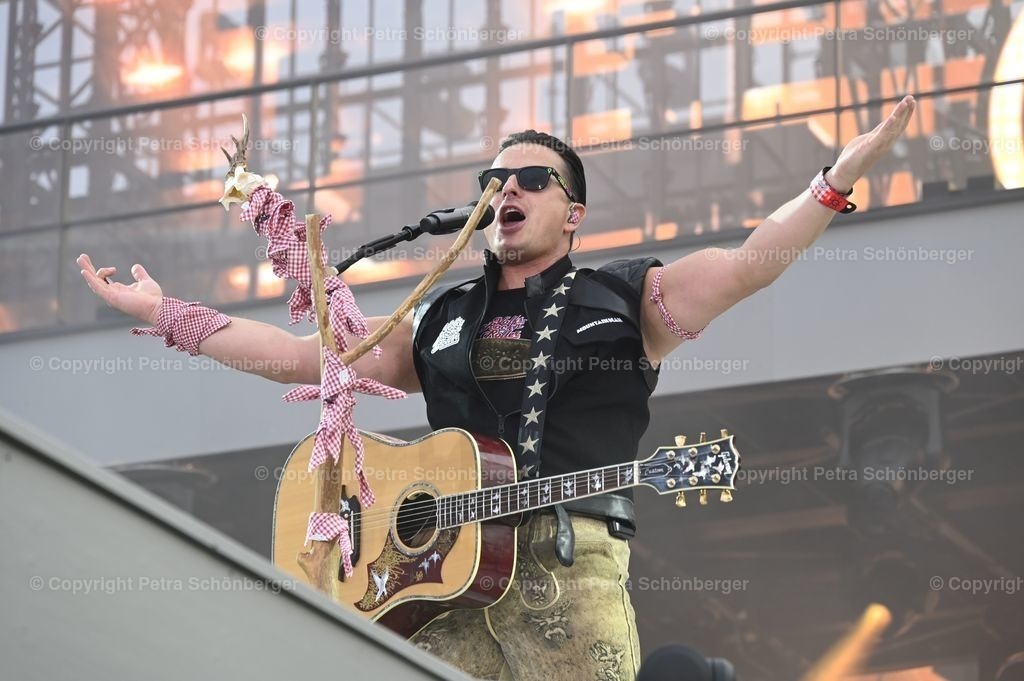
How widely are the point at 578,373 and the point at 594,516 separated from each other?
28 cm

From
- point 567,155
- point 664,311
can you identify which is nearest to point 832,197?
point 664,311

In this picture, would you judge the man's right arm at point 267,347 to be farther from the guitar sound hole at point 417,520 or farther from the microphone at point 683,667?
the microphone at point 683,667

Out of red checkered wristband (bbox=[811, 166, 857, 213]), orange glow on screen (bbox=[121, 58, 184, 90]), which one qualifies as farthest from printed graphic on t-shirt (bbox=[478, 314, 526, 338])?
orange glow on screen (bbox=[121, 58, 184, 90])

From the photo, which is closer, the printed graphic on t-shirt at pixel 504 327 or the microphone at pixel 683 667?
the microphone at pixel 683 667

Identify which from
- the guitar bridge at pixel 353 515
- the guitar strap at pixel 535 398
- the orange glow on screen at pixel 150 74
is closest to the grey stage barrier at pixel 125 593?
the guitar strap at pixel 535 398


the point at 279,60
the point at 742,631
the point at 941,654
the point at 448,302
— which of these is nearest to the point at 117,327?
the point at 279,60

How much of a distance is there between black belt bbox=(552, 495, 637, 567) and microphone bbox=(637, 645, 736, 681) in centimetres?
119

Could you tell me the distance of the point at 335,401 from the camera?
3.06 metres

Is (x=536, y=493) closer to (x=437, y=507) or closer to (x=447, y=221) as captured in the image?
(x=437, y=507)

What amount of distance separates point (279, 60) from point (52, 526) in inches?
316

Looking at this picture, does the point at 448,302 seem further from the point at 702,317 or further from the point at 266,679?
the point at 266,679

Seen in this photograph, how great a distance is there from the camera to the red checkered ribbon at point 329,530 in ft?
9.77

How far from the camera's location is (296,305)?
3.27 m

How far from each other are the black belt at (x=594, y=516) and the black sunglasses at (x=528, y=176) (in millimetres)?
666
